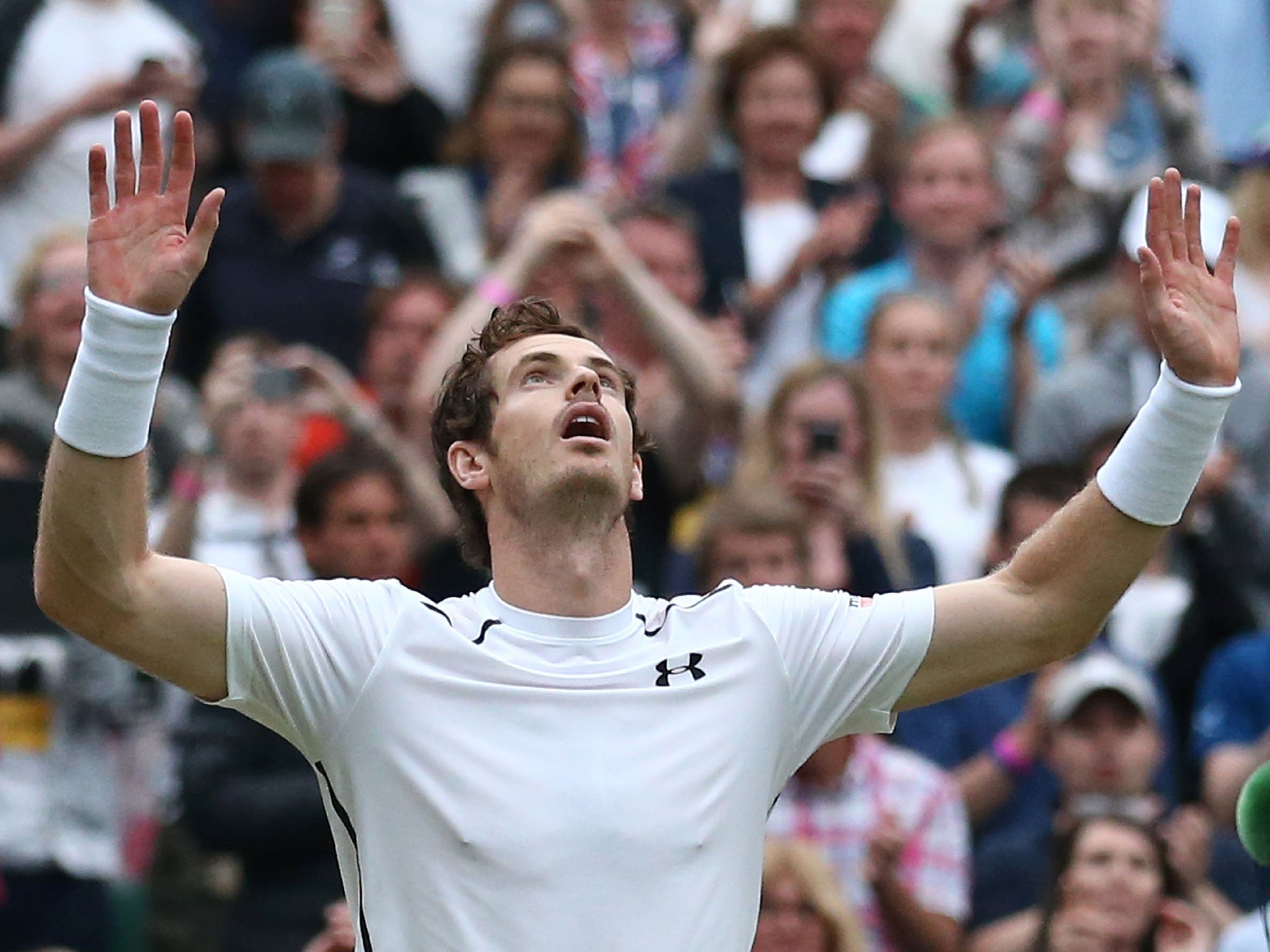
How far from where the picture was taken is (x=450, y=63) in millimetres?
10852

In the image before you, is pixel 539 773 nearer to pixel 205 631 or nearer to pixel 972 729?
pixel 205 631

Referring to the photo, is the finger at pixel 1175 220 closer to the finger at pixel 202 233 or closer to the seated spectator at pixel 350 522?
the finger at pixel 202 233

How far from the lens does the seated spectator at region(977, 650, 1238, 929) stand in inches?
295

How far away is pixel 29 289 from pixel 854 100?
411 centimetres

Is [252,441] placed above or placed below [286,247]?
below

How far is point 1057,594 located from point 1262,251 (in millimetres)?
5907

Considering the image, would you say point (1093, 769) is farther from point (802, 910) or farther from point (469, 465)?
point (469, 465)

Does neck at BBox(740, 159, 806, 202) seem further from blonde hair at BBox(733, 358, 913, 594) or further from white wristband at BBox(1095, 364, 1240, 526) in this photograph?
white wristband at BBox(1095, 364, 1240, 526)

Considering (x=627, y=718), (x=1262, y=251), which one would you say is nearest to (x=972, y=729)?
(x=1262, y=251)

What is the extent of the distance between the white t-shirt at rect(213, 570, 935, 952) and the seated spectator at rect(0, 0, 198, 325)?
5.17m

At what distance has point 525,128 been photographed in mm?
9773

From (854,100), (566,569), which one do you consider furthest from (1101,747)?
(854,100)

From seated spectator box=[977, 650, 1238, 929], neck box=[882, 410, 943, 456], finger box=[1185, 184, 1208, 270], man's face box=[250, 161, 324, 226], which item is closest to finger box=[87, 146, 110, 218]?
finger box=[1185, 184, 1208, 270]

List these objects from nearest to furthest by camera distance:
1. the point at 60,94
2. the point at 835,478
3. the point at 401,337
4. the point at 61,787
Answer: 1. the point at 61,787
2. the point at 835,478
3. the point at 401,337
4. the point at 60,94
